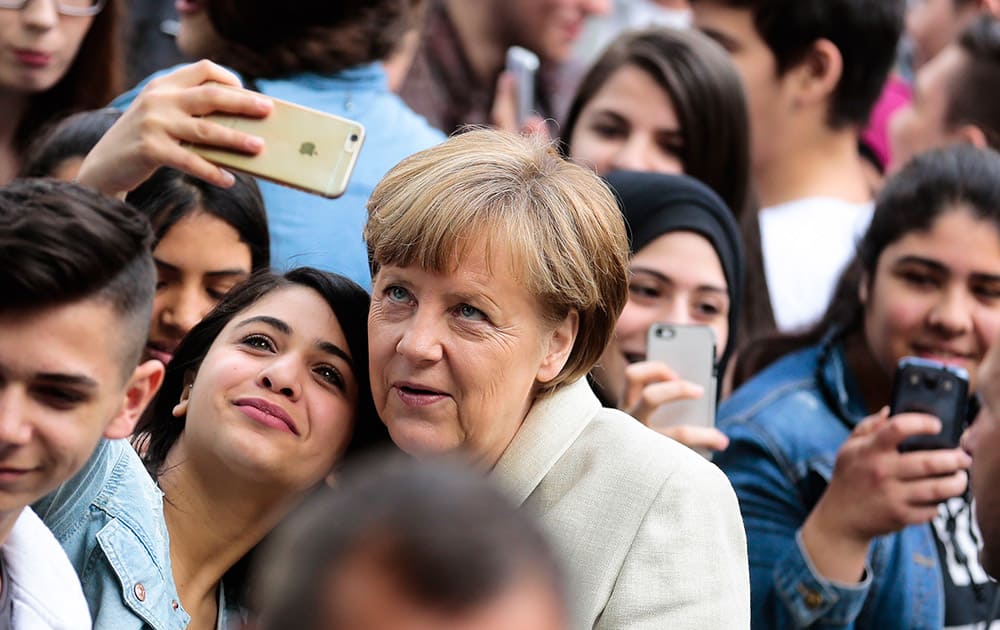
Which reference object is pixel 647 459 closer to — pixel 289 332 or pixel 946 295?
pixel 289 332

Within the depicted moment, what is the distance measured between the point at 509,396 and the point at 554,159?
1.49 feet

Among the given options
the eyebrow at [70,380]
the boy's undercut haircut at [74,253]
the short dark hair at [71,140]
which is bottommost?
the short dark hair at [71,140]

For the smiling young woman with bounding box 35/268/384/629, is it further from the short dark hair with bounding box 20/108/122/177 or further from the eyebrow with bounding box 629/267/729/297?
the eyebrow with bounding box 629/267/729/297

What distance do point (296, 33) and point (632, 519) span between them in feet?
5.13

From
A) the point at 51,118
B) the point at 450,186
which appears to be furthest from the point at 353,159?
the point at 51,118

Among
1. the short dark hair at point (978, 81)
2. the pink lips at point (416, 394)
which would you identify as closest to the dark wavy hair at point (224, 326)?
the pink lips at point (416, 394)

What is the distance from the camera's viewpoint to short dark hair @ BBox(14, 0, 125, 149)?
3.97 meters

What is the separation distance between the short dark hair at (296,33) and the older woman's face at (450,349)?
1.10 m

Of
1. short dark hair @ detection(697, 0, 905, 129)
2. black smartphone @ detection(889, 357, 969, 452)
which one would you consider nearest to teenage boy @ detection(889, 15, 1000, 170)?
short dark hair @ detection(697, 0, 905, 129)

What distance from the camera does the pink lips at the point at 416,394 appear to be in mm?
2609

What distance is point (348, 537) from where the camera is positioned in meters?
1.20

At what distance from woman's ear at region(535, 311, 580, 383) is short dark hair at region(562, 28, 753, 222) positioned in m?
1.58

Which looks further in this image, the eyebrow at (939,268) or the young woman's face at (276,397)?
the eyebrow at (939,268)

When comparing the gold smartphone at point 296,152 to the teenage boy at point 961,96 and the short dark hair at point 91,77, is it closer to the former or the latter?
the short dark hair at point 91,77
